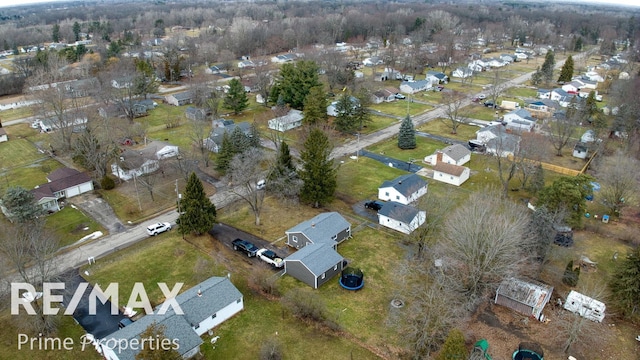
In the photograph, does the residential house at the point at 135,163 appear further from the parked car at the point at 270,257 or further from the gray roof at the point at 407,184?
the gray roof at the point at 407,184

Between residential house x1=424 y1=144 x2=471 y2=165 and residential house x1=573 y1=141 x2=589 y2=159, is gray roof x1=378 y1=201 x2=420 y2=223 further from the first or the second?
residential house x1=573 y1=141 x2=589 y2=159

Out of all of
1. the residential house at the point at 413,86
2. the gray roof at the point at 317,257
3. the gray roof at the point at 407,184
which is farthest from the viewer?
the residential house at the point at 413,86

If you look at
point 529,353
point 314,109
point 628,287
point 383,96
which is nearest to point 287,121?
point 314,109

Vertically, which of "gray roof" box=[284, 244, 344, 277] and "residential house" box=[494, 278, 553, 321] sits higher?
"gray roof" box=[284, 244, 344, 277]

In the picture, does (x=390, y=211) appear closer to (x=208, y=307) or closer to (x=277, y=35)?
(x=208, y=307)

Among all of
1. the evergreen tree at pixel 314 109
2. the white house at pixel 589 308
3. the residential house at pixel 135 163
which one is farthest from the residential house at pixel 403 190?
the residential house at pixel 135 163

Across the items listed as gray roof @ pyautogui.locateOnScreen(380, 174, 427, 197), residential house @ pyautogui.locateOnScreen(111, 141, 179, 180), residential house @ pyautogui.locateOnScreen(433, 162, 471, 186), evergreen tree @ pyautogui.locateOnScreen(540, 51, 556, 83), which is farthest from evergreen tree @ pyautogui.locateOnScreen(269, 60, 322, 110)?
evergreen tree @ pyautogui.locateOnScreen(540, 51, 556, 83)
